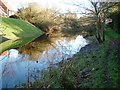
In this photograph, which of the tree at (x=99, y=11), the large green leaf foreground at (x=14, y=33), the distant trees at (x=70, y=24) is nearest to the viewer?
the tree at (x=99, y=11)

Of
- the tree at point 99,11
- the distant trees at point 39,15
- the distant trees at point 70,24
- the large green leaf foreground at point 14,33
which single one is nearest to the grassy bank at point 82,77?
the tree at point 99,11

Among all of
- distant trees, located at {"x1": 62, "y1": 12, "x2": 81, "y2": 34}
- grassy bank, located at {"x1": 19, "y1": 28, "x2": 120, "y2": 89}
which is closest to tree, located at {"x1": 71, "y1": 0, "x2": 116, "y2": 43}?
grassy bank, located at {"x1": 19, "y1": 28, "x2": 120, "y2": 89}

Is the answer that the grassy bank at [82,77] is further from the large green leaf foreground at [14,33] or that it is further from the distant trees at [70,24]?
the distant trees at [70,24]

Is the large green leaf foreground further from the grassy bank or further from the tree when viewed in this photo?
the grassy bank

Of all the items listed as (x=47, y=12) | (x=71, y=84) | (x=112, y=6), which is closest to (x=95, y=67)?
(x=71, y=84)

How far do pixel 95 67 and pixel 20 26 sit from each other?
76.4 ft

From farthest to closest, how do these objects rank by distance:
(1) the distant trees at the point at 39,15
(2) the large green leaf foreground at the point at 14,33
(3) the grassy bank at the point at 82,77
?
(1) the distant trees at the point at 39,15 → (2) the large green leaf foreground at the point at 14,33 → (3) the grassy bank at the point at 82,77

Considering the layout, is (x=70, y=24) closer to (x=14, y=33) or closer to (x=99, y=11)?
(x=14, y=33)

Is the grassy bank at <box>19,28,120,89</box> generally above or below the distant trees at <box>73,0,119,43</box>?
below

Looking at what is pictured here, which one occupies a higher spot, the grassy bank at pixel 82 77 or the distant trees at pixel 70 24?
the grassy bank at pixel 82 77

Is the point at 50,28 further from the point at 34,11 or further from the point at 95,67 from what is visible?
the point at 95,67

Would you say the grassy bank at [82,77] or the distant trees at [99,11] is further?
the distant trees at [99,11]

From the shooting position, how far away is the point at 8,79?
26.7 ft

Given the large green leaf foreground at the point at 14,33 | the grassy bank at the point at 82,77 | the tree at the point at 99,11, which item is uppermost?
the tree at the point at 99,11
